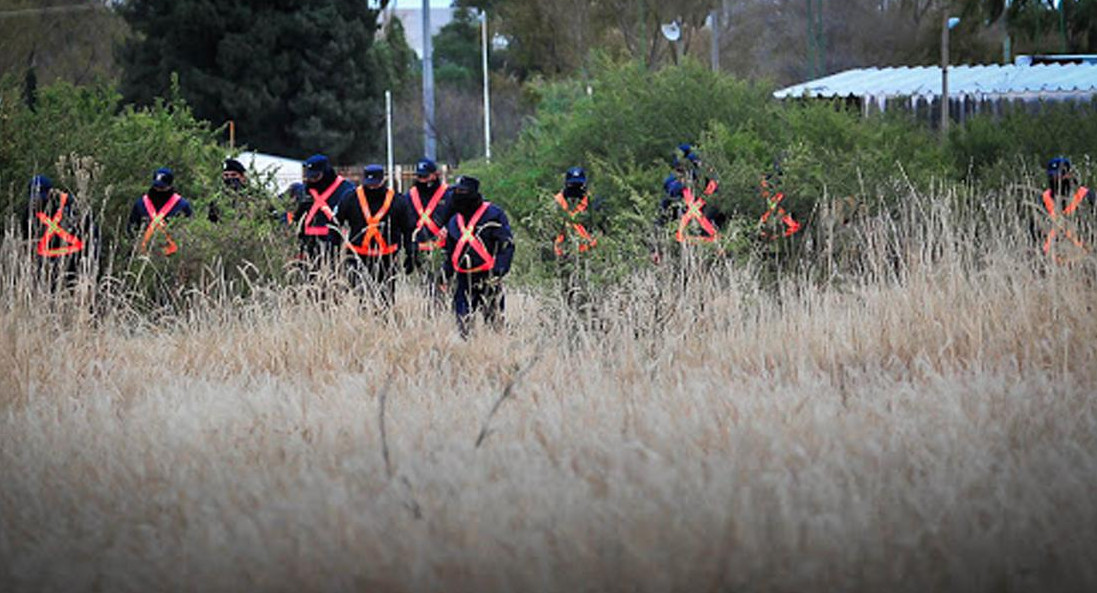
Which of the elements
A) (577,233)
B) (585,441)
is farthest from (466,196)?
(585,441)

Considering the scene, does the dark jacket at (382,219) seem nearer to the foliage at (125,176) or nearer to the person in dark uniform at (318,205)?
the person in dark uniform at (318,205)

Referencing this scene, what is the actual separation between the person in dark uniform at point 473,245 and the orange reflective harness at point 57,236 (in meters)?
2.60

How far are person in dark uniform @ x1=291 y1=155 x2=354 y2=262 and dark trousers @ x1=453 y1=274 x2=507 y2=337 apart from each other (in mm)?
1164

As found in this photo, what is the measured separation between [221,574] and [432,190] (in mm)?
9819

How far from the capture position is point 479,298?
12.4 meters

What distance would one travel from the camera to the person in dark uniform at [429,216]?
13469mm

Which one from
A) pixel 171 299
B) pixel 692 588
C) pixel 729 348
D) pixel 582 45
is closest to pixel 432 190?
pixel 171 299

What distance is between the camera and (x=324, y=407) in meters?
7.81

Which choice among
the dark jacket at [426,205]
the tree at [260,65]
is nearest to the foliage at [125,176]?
the dark jacket at [426,205]

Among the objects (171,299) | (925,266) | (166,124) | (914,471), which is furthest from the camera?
(166,124)

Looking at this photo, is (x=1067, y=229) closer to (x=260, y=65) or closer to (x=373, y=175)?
(x=373, y=175)

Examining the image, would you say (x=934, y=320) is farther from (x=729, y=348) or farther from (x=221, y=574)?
(x=221, y=574)

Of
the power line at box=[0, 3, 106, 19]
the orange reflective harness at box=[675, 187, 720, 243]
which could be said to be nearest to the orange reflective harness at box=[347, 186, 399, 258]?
the orange reflective harness at box=[675, 187, 720, 243]

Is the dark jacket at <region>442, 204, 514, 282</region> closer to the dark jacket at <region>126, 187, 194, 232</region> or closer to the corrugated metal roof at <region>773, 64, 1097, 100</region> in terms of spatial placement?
the dark jacket at <region>126, 187, 194, 232</region>
